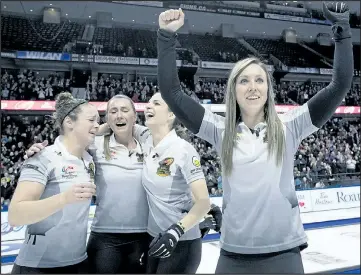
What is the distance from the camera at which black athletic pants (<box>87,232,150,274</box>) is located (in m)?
1.89

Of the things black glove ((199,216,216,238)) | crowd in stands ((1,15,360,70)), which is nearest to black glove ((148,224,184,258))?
black glove ((199,216,216,238))

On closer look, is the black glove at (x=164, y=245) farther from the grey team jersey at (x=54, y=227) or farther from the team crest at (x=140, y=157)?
the team crest at (x=140, y=157)

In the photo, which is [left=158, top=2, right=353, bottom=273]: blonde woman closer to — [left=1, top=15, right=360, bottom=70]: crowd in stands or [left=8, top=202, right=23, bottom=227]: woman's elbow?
[left=8, top=202, right=23, bottom=227]: woman's elbow

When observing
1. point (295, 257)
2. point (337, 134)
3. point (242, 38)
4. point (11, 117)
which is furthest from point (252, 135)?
Result: point (242, 38)

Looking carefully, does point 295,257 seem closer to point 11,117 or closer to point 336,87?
point 336,87

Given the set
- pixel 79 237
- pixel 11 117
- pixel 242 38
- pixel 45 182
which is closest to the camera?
pixel 45 182

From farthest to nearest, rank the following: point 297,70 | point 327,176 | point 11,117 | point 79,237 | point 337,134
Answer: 1. point 297,70
2. point 337,134
3. point 11,117
4. point 327,176
5. point 79,237

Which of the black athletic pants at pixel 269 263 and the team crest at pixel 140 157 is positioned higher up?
the team crest at pixel 140 157

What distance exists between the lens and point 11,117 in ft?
38.8

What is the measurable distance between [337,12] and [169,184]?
109 cm

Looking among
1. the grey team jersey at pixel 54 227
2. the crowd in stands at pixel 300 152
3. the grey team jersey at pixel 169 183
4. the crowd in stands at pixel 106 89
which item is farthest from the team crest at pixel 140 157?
the crowd in stands at pixel 106 89

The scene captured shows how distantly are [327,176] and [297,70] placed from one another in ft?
33.3

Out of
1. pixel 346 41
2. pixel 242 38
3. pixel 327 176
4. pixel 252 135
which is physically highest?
pixel 242 38

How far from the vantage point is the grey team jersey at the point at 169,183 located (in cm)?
183
